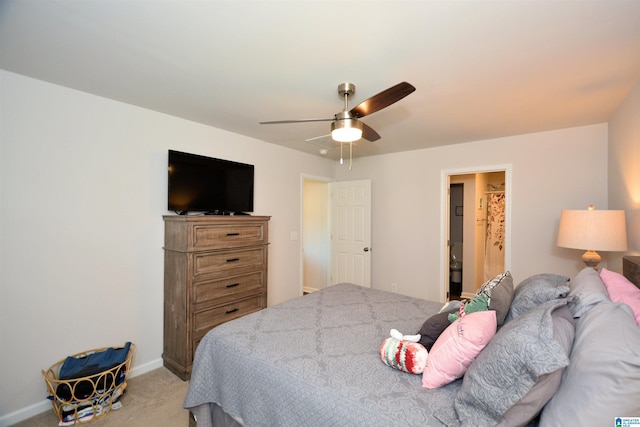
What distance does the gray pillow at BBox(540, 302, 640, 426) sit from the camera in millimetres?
815

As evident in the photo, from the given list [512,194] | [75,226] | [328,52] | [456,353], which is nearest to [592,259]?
[512,194]

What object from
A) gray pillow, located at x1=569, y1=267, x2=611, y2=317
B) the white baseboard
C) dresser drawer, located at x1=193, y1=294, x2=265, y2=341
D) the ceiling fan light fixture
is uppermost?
the ceiling fan light fixture

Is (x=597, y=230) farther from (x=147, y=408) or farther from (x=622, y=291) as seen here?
(x=147, y=408)

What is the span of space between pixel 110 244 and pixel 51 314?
0.65 metres

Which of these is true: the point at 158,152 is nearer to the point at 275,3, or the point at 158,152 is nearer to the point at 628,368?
the point at 275,3

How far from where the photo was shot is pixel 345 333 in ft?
Result: 5.99

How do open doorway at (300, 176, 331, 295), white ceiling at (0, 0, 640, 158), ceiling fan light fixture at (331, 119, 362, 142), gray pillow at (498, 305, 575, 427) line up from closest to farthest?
gray pillow at (498, 305, 575, 427) < white ceiling at (0, 0, 640, 158) < ceiling fan light fixture at (331, 119, 362, 142) < open doorway at (300, 176, 331, 295)

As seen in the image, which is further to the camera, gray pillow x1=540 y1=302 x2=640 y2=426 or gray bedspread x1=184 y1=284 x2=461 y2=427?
gray bedspread x1=184 y1=284 x2=461 y2=427

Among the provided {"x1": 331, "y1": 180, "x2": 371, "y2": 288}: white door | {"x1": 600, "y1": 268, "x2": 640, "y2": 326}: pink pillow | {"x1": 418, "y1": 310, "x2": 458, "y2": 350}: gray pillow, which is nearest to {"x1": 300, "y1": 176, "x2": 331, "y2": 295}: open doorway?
{"x1": 331, "y1": 180, "x2": 371, "y2": 288}: white door

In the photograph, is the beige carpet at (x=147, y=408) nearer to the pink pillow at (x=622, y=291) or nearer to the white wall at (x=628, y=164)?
the pink pillow at (x=622, y=291)

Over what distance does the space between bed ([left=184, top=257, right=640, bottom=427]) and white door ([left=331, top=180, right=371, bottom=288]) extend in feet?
7.66

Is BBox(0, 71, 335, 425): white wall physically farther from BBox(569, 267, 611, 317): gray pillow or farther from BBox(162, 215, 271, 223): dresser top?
BBox(569, 267, 611, 317): gray pillow

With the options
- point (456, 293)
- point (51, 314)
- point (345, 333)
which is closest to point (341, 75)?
point (345, 333)

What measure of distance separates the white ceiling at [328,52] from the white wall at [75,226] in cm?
24
